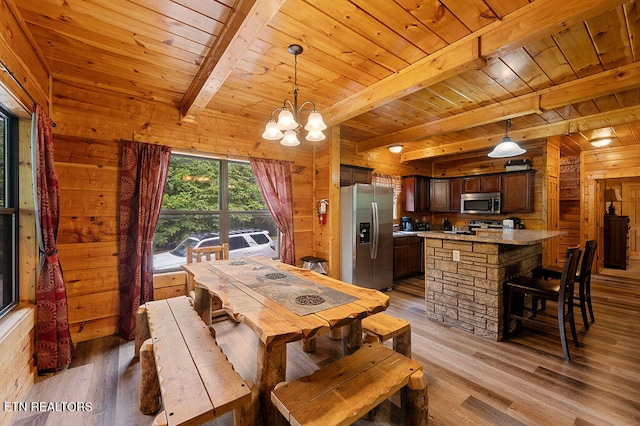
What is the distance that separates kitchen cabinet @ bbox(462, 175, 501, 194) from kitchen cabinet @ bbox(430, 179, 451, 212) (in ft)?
1.12

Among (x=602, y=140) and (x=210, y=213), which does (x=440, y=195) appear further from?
(x=210, y=213)

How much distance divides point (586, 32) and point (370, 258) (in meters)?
3.26

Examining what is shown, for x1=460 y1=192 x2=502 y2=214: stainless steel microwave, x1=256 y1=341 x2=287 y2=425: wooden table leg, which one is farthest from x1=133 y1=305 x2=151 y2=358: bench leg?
x1=460 y1=192 x2=502 y2=214: stainless steel microwave

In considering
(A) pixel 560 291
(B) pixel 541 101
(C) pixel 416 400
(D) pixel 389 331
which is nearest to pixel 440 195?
(B) pixel 541 101

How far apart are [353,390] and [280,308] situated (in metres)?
0.56

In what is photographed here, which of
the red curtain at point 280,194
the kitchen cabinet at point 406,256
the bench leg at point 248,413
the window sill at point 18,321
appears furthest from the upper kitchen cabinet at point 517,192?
the window sill at point 18,321

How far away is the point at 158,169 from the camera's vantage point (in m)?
3.08

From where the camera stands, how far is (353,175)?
15.9 ft

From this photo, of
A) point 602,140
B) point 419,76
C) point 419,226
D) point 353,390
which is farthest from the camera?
point 419,226

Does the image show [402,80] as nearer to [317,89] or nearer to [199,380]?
[317,89]

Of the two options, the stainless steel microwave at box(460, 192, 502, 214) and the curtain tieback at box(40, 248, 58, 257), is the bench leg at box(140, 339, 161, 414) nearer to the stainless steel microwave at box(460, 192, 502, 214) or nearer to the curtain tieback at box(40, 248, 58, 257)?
the curtain tieback at box(40, 248, 58, 257)

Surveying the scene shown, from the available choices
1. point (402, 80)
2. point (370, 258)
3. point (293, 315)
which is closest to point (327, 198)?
point (370, 258)

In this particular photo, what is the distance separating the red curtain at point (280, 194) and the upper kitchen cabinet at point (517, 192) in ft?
13.8

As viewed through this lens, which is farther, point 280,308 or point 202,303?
point 202,303
